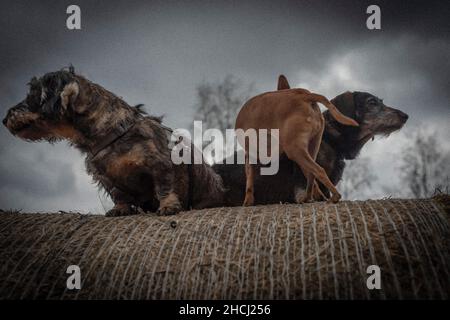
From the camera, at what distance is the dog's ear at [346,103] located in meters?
6.62

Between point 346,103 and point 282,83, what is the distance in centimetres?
106

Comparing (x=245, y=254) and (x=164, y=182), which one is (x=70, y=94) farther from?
(x=245, y=254)

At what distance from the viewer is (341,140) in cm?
680

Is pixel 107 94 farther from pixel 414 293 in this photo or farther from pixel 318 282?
pixel 414 293

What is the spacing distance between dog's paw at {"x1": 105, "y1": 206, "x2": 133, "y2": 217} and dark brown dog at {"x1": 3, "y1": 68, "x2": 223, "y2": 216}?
10 millimetres

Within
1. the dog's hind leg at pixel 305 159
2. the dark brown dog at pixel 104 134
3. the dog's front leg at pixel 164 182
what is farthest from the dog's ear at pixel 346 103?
the dog's front leg at pixel 164 182

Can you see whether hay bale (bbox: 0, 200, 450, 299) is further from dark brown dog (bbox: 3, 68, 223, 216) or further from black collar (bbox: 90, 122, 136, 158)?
black collar (bbox: 90, 122, 136, 158)

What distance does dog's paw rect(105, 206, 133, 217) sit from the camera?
517 cm

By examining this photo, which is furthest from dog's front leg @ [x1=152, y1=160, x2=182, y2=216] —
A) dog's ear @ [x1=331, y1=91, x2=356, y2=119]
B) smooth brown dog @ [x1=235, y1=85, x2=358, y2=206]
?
dog's ear @ [x1=331, y1=91, x2=356, y2=119]

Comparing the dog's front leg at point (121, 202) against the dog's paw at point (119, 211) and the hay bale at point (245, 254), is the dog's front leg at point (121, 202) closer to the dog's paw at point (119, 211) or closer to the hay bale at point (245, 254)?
the dog's paw at point (119, 211)

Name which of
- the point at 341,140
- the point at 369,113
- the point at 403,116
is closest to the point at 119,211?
the point at 341,140
